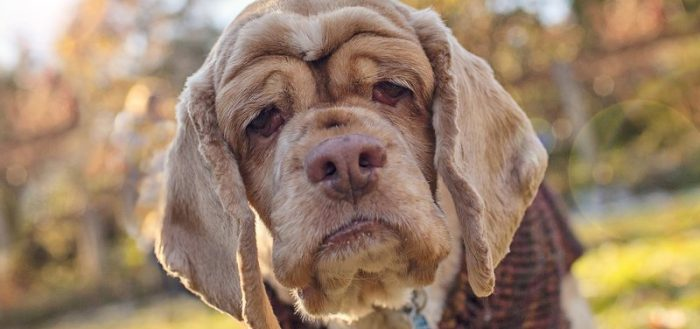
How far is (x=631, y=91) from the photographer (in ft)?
70.8

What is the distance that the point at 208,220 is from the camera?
3.22m

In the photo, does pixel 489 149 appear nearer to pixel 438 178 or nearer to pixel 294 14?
pixel 438 178

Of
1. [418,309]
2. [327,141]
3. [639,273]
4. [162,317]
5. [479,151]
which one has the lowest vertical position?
[162,317]

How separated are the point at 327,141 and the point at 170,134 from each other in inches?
180

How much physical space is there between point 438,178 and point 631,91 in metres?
19.6

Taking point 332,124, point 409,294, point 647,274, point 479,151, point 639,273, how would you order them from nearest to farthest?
point 332,124 < point 479,151 < point 409,294 < point 647,274 < point 639,273

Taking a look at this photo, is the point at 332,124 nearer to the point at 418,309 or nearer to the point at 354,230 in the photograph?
the point at 354,230

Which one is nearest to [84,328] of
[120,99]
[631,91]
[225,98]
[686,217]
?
[120,99]

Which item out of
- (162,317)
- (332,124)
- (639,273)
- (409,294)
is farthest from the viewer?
(162,317)

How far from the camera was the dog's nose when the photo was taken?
2.59 m

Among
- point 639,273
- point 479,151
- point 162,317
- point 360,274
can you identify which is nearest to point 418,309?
point 360,274

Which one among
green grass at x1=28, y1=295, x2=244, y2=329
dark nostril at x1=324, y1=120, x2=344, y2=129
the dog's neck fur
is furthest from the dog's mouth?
green grass at x1=28, y1=295, x2=244, y2=329

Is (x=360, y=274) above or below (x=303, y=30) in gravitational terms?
below

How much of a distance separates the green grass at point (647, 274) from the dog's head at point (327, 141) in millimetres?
2232
